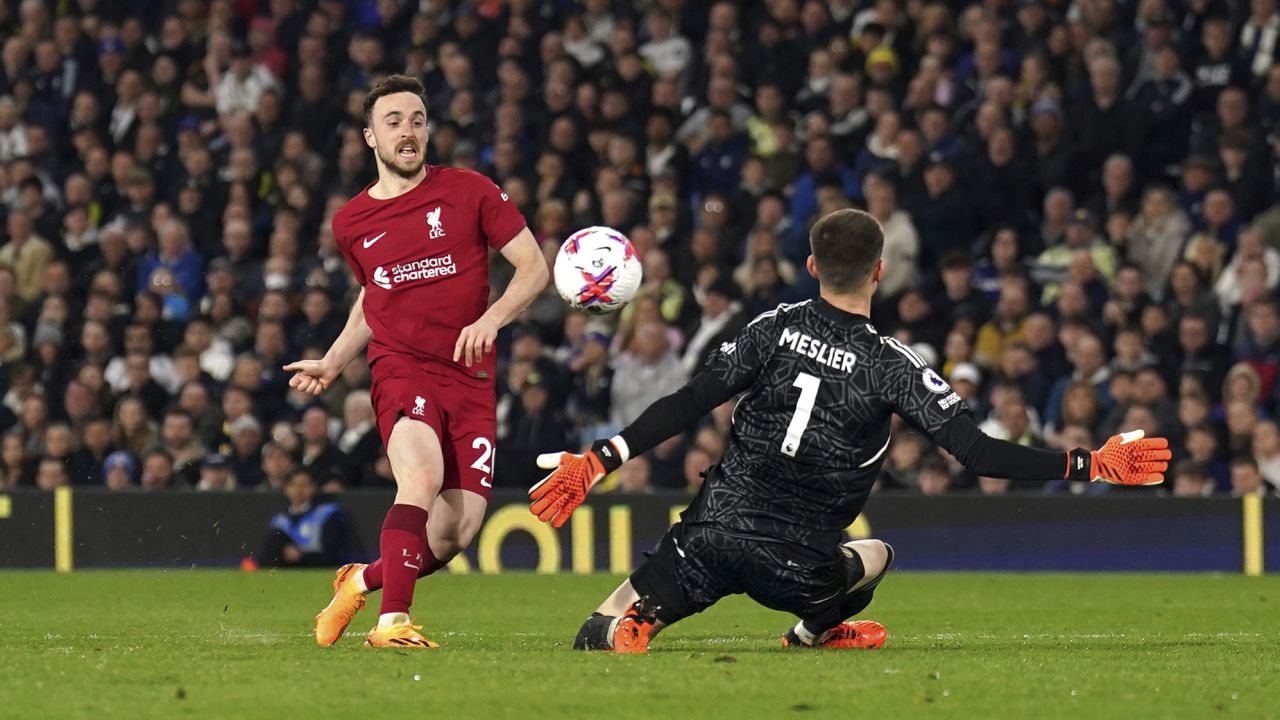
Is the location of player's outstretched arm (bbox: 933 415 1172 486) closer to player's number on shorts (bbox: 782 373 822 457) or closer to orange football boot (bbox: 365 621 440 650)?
player's number on shorts (bbox: 782 373 822 457)

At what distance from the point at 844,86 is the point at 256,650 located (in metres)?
9.61

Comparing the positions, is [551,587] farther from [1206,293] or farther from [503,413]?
[1206,293]

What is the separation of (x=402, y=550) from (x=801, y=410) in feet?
5.02

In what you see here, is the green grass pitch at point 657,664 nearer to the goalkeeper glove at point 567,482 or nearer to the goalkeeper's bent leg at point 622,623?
the goalkeeper's bent leg at point 622,623

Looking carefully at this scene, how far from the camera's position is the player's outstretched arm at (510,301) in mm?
7617

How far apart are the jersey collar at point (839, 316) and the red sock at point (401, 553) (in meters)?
1.65

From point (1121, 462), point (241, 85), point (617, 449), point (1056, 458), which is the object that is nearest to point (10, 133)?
point (241, 85)

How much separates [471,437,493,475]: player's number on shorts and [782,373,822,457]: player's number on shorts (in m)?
1.43

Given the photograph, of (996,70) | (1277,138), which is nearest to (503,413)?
(996,70)

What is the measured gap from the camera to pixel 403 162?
313 inches

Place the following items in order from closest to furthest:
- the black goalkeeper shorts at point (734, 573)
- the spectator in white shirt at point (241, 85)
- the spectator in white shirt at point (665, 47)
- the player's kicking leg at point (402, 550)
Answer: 1. the black goalkeeper shorts at point (734, 573)
2. the player's kicking leg at point (402, 550)
3. the spectator in white shirt at point (665, 47)
4. the spectator in white shirt at point (241, 85)

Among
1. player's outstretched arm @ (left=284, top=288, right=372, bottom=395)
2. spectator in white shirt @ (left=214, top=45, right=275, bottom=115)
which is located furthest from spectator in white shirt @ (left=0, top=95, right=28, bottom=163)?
player's outstretched arm @ (left=284, top=288, right=372, bottom=395)

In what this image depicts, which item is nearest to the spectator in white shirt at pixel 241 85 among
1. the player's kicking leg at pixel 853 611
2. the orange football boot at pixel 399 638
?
the orange football boot at pixel 399 638

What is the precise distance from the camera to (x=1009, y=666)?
6734 millimetres
